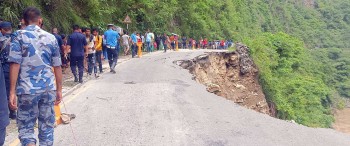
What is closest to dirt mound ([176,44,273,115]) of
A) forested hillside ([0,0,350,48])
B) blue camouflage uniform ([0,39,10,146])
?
forested hillside ([0,0,350,48])

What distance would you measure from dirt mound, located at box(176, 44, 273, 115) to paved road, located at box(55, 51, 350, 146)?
1212 cm

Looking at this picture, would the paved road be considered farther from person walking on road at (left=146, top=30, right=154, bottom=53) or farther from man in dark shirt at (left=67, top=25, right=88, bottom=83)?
person walking on road at (left=146, top=30, right=154, bottom=53)

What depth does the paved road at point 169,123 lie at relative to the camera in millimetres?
6883

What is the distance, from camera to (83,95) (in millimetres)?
10711

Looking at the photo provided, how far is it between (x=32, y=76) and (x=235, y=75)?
25459 mm

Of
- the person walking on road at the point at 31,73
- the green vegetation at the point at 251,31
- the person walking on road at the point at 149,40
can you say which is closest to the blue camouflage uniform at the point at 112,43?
the green vegetation at the point at 251,31

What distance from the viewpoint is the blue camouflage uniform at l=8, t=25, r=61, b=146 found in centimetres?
482

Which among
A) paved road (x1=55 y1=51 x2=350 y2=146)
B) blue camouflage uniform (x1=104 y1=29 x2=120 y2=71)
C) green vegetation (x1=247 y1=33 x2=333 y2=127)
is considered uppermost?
blue camouflage uniform (x1=104 y1=29 x2=120 y2=71)

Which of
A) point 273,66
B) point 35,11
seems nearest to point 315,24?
point 273,66

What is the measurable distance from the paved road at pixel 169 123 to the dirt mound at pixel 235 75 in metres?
12.1

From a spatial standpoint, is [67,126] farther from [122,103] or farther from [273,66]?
[273,66]

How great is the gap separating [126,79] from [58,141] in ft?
23.7

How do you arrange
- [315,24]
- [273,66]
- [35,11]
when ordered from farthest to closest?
[315,24], [273,66], [35,11]

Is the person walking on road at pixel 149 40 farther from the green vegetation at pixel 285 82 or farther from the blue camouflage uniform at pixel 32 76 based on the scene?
the blue camouflage uniform at pixel 32 76
